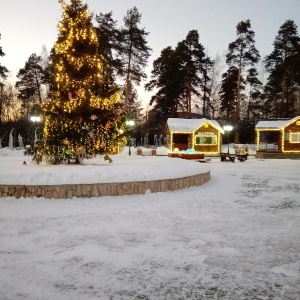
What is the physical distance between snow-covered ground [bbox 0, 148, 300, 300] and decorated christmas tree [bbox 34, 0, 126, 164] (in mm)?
4154

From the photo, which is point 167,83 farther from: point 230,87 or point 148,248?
point 148,248

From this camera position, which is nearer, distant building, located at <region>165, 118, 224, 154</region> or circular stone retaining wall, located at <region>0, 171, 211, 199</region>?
circular stone retaining wall, located at <region>0, 171, 211, 199</region>

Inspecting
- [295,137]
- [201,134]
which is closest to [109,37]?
[201,134]

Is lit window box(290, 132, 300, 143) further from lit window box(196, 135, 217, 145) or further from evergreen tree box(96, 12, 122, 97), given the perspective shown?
evergreen tree box(96, 12, 122, 97)

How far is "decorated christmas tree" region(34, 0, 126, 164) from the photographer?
13078 mm

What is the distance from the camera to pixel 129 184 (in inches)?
381

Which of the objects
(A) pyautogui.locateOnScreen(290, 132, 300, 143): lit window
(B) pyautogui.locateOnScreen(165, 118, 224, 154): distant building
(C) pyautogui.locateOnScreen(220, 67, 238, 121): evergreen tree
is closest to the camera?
(A) pyautogui.locateOnScreen(290, 132, 300, 143): lit window

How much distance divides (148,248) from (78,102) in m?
9.91

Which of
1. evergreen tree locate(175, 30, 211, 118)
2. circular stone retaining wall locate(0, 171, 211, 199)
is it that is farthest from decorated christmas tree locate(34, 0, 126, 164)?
evergreen tree locate(175, 30, 211, 118)

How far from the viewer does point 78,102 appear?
44.2 feet

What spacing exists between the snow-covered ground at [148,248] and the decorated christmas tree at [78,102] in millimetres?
4154

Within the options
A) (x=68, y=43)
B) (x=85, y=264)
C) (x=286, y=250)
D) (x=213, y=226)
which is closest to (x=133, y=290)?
(x=85, y=264)

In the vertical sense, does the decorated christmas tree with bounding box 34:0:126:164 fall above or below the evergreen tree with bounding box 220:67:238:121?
below

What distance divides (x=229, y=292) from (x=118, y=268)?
1470mm
